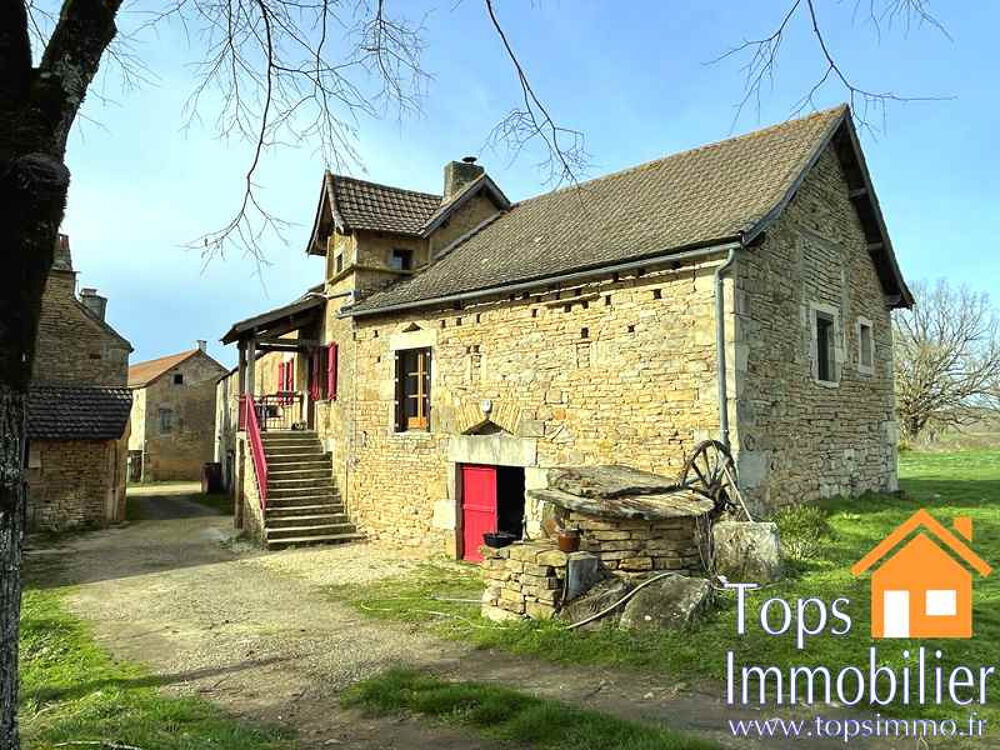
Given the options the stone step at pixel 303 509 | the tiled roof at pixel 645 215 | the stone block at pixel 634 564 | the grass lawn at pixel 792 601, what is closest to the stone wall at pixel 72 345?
the stone step at pixel 303 509

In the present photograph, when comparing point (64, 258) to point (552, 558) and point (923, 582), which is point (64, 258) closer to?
point (552, 558)

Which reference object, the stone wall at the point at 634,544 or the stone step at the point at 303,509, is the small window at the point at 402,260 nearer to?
the stone step at the point at 303,509

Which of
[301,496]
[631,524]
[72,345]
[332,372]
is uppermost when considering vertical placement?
[72,345]

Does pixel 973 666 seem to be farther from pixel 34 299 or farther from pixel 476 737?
pixel 34 299

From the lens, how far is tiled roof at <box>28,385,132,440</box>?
16.0m

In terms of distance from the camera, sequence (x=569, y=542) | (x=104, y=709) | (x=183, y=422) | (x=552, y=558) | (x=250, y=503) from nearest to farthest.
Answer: (x=104, y=709), (x=552, y=558), (x=569, y=542), (x=250, y=503), (x=183, y=422)

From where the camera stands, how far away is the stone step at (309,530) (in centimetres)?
1315

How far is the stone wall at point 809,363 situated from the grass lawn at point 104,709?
21.2ft

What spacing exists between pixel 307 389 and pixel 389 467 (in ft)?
16.9

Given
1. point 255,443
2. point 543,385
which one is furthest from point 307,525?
point 543,385

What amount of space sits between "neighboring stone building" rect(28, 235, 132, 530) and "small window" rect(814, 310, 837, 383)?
15.2m

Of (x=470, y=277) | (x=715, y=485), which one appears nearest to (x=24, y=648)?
(x=715, y=485)

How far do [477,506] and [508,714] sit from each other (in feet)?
23.8

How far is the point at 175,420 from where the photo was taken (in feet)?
105
